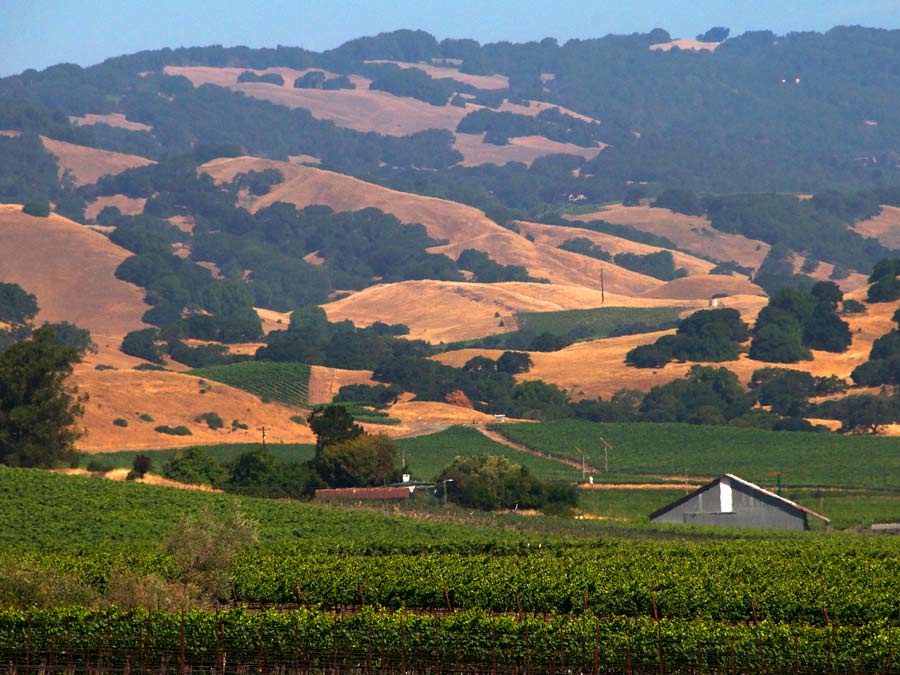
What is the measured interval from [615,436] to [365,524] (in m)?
79.2

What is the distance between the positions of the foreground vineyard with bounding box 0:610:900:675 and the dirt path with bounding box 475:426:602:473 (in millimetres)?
98341

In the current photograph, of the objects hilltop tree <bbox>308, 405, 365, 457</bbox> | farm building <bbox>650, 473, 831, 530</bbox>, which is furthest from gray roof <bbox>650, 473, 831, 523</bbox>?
hilltop tree <bbox>308, 405, 365, 457</bbox>

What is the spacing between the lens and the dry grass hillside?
16138cm

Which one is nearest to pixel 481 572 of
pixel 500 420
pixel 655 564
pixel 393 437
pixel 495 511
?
pixel 655 564

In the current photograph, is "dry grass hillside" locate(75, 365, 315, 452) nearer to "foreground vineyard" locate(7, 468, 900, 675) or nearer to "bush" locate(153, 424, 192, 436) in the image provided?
"bush" locate(153, 424, 192, 436)

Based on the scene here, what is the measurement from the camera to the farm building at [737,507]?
363 ft

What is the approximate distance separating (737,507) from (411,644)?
204 ft

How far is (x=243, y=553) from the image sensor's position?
7638 cm

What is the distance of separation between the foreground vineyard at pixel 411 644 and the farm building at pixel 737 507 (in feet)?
185

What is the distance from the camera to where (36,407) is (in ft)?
402

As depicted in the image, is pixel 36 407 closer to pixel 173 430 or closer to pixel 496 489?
pixel 496 489

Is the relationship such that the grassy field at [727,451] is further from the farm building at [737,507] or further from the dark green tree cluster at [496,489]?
the dark green tree cluster at [496,489]

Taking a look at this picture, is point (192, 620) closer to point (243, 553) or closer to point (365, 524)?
point (243, 553)

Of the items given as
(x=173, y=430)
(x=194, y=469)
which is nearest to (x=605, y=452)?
(x=173, y=430)
